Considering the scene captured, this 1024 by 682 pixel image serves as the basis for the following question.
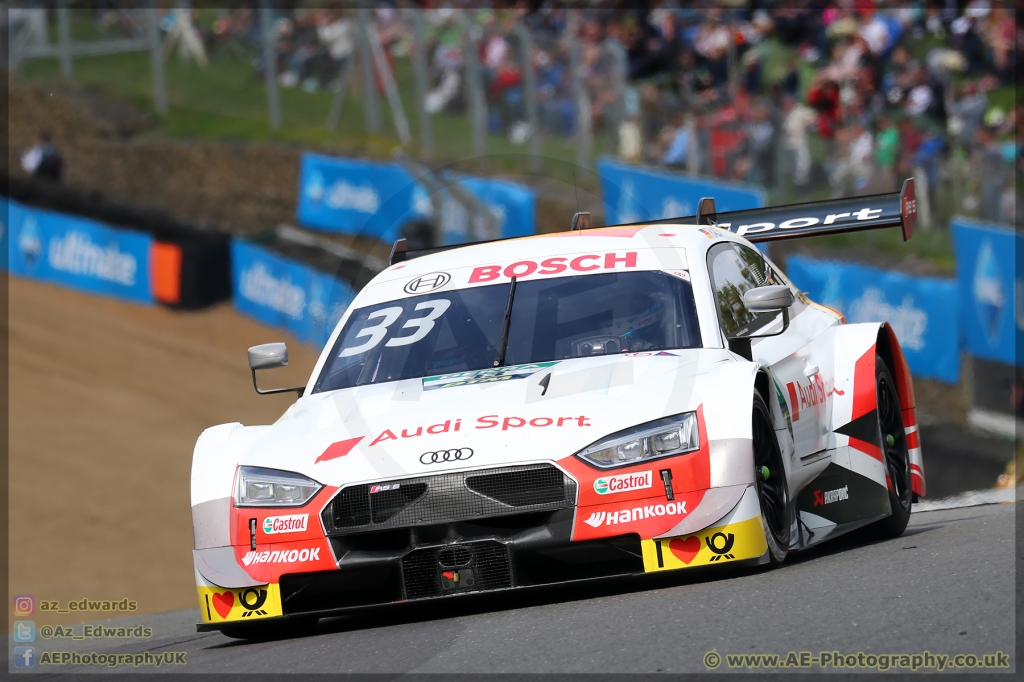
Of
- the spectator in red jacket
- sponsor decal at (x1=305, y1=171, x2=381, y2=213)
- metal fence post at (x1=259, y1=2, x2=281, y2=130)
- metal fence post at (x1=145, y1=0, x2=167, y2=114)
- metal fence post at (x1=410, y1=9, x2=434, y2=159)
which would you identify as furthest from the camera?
metal fence post at (x1=145, y1=0, x2=167, y2=114)

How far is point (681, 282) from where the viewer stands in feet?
20.3

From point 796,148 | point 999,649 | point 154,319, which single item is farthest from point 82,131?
point 999,649

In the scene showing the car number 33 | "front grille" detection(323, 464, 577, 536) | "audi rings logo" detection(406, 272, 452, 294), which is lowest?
"front grille" detection(323, 464, 577, 536)

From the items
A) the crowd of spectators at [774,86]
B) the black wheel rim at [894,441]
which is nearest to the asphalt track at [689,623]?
the black wheel rim at [894,441]

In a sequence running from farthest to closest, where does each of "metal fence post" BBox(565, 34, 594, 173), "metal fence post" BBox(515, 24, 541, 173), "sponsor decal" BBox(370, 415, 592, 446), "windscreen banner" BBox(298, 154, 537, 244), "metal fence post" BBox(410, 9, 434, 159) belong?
"metal fence post" BBox(410, 9, 434, 159) → "windscreen banner" BBox(298, 154, 537, 244) → "metal fence post" BBox(565, 34, 594, 173) → "metal fence post" BBox(515, 24, 541, 173) → "sponsor decal" BBox(370, 415, 592, 446)

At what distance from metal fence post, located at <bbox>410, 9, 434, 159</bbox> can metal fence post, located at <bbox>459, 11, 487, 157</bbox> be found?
0.91 metres

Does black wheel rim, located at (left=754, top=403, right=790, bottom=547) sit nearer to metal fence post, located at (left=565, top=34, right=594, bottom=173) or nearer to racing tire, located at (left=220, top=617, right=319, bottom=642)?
racing tire, located at (left=220, top=617, right=319, bottom=642)

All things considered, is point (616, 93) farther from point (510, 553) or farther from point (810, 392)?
point (510, 553)

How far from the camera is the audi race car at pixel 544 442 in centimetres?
511

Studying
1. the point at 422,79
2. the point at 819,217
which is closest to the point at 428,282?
the point at 819,217

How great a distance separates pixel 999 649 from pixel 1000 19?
53.5ft

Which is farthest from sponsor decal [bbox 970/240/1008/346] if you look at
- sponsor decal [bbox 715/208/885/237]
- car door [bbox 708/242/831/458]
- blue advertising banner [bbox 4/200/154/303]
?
blue advertising banner [bbox 4/200/154/303]

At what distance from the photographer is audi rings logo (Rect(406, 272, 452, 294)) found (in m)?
6.65

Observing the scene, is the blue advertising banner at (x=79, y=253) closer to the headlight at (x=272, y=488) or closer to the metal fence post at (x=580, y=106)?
the metal fence post at (x=580, y=106)
